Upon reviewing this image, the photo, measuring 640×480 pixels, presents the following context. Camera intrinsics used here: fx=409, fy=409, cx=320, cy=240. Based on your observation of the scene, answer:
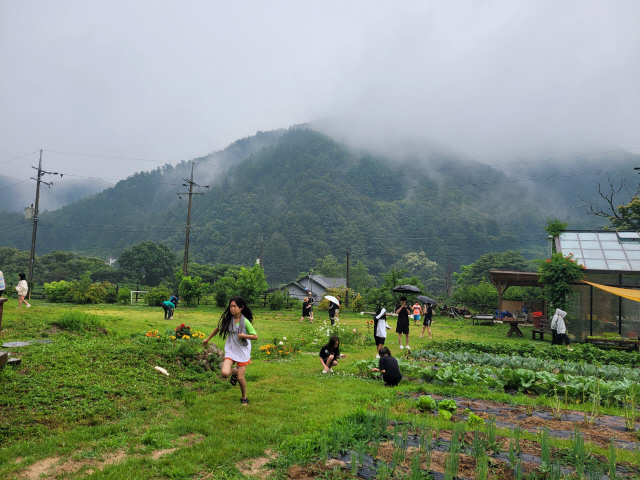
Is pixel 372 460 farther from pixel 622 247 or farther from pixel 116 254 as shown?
pixel 116 254

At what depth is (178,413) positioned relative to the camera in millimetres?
5551

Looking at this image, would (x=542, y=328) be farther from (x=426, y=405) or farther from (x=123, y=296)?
(x=123, y=296)

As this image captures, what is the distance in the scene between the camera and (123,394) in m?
6.00

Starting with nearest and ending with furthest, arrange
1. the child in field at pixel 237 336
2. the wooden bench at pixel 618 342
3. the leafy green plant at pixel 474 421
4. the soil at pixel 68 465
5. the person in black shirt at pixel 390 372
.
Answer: the soil at pixel 68 465 → the leafy green plant at pixel 474 421 → the child in field at pixel 237 336 → the person in black shirt at pixel 390 372 → the wooden bench at pixel 618 342

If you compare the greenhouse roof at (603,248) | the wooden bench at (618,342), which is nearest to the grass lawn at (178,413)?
the wooden bench at (618,342)

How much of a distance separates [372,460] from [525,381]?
16.4ft

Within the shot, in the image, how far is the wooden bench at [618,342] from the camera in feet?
46.4

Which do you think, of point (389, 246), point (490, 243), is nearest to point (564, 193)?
point (490, 243)

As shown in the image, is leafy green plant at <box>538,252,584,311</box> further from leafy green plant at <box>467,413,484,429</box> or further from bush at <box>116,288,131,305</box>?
bush at <box>116,288,131,305</box>

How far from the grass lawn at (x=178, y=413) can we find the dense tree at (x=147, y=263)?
196 feet

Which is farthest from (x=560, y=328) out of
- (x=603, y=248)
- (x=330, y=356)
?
(x=330, y=356)

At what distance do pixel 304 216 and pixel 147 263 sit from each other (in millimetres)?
38852

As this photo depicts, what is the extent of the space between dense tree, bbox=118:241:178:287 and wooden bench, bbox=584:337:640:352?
61.6 meters

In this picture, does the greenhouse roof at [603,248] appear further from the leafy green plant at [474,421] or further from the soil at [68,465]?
the soil at [68,465]
